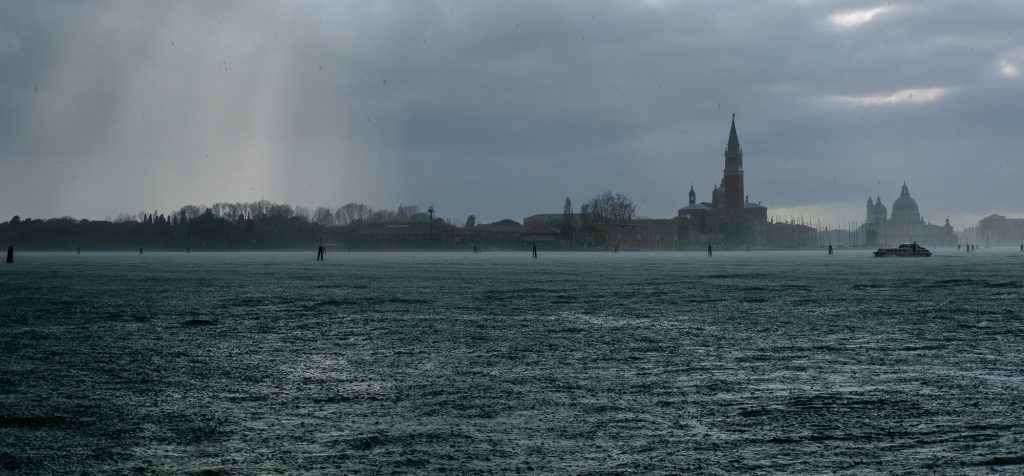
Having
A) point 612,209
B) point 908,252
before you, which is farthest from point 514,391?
point 612,209

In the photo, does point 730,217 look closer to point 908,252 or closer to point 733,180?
point 733,180

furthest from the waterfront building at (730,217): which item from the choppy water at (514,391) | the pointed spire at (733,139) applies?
the choppy water at (514,391)

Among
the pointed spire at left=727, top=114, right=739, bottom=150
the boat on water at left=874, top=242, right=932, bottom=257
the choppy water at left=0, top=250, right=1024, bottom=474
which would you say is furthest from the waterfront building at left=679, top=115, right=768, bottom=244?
the choppy water at left=0, top=250, right=1024, bottom=474

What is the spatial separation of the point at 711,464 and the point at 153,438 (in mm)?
4340

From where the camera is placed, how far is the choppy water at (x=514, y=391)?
660cm

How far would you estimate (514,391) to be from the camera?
9500 mm

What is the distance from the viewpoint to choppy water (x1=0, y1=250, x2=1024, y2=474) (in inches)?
260

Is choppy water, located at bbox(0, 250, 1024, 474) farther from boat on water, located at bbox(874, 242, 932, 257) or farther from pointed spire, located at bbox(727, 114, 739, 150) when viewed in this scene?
pointed spire, located at bbox(727, 114, 739, 150)

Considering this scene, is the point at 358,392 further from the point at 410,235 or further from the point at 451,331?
the point at 410,235

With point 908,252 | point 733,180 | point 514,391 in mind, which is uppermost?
point 733,180

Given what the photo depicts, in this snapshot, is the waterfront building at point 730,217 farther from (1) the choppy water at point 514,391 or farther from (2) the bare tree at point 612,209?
(1) the choppy water at point 514,391

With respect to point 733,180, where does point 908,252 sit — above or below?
below

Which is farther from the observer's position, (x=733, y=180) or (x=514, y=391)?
(x=733, y=180)

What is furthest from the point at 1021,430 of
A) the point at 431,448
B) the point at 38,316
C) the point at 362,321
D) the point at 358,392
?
the point at 38,316
